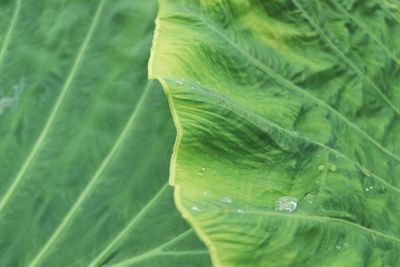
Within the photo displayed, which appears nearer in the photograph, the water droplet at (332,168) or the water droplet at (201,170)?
the water droplet at (201,170)

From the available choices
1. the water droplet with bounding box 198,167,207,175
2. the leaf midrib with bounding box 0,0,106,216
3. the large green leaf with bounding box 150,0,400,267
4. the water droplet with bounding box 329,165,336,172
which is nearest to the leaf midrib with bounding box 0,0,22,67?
the leaf midrib with bounding box 0,0,106,216

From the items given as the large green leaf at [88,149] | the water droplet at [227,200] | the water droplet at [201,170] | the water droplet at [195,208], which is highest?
the water droplet at [195,208]

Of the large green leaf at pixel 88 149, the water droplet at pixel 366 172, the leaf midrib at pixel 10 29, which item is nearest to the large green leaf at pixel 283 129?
the water droplet at pixel 366 172

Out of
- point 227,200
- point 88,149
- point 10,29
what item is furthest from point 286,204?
point 10,29

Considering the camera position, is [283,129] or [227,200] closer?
[227,200]

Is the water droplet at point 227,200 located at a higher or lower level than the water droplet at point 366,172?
higher

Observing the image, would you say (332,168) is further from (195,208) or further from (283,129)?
(195,208)

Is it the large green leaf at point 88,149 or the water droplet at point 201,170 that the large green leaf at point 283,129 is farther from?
the large green leaf at point 88,149
